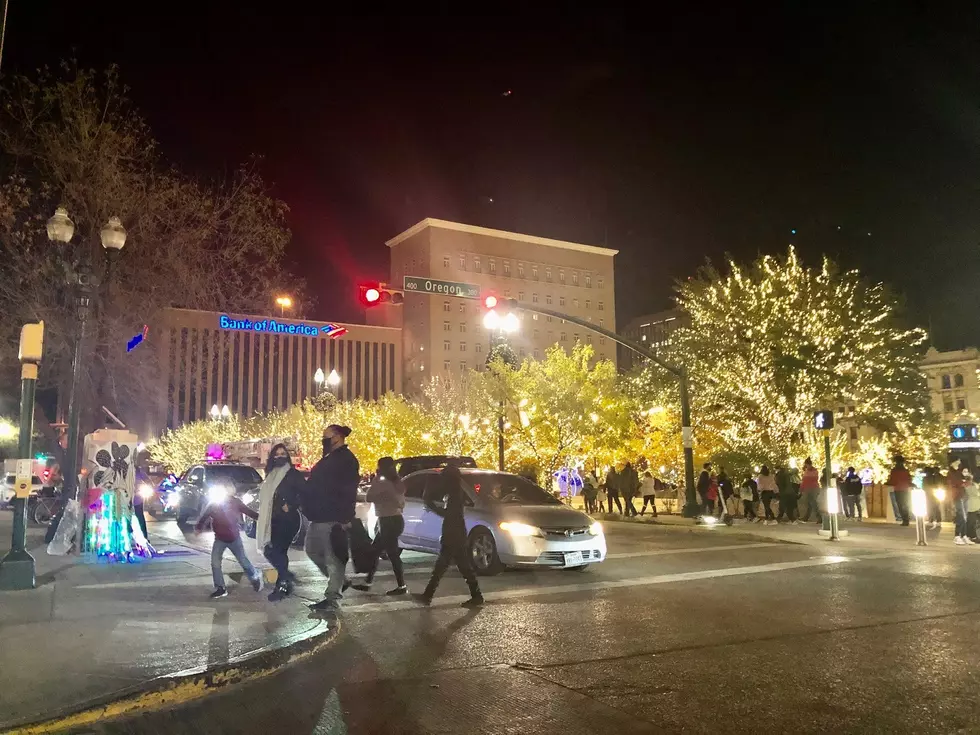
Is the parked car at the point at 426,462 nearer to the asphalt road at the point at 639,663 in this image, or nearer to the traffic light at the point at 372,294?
the traffic light at the point at 372,294

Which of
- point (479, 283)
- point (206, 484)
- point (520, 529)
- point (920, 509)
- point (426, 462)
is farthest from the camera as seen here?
point (479, 283)

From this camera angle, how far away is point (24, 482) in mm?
10047

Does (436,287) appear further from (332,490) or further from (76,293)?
(332,490)

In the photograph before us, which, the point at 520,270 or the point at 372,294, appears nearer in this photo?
the point at 372,294

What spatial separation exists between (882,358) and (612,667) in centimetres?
2673

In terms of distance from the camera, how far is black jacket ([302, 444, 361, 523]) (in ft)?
27.3

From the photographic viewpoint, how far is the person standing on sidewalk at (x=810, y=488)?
2050 cm

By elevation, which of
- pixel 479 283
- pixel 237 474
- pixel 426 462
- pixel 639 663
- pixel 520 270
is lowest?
pixel 639 663

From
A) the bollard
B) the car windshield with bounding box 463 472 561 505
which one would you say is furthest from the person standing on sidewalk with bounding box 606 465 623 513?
the car windshield with bounding box 463 472 561 505

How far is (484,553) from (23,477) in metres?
6.16

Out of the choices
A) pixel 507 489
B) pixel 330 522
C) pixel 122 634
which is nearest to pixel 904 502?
pixel 507 489

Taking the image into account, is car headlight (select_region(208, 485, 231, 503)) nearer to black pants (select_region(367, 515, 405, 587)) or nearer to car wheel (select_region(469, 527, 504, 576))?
black pants (select_region(367, 515, 405, 587))

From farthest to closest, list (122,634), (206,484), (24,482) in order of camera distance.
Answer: (206,484), (24,482), (122,634)

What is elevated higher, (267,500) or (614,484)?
(614,484)
